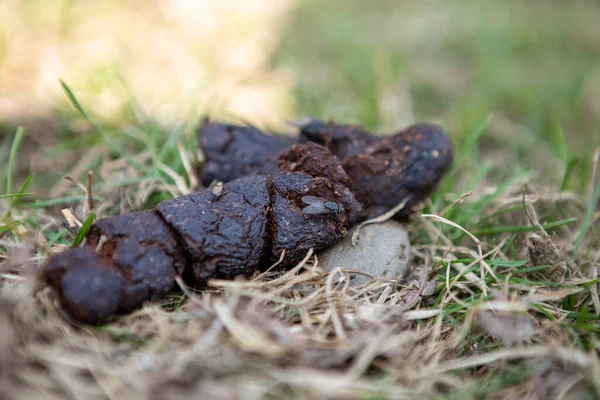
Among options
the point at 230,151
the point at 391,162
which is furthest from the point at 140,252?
the point at 391,162

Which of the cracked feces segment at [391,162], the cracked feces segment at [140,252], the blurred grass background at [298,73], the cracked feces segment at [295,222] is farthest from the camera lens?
the blurred grass background at [298,73]

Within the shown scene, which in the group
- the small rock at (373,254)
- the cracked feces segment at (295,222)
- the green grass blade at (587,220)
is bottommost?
the green grass blade at (587,220)

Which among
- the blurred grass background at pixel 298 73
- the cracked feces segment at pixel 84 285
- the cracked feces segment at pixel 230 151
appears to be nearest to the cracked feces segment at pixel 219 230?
the cracked feces segment at pixel 84 285

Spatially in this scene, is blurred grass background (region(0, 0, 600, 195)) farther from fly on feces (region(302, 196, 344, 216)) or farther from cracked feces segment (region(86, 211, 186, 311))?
cracked feces segment (region(86, 211, 186, 311))

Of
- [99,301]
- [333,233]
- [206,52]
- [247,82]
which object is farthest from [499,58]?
[99,301]

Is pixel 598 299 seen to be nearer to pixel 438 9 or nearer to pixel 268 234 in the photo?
pixel 268 234

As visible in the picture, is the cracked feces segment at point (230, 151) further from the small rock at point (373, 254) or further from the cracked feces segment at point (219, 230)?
the small rock at point (373, 254)
